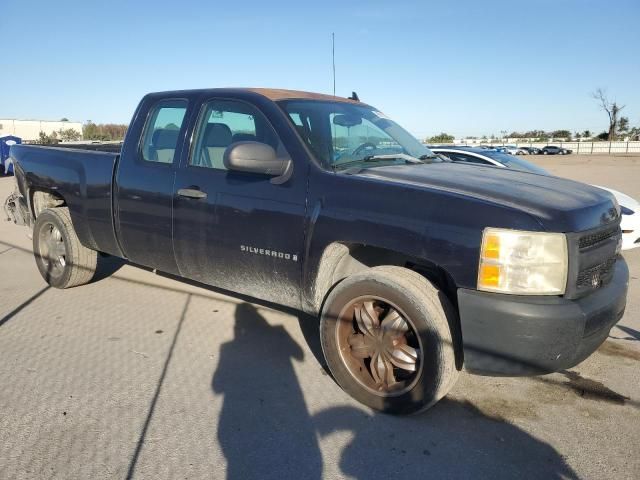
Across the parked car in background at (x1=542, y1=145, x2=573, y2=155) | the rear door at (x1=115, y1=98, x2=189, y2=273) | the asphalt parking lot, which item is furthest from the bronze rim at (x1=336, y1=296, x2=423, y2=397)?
the parked car in background at (x1=542, y1=145, x2=573, y2=155)

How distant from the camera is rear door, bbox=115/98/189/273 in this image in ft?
13.0

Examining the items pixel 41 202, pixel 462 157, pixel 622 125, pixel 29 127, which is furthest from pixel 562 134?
pixel 41 202

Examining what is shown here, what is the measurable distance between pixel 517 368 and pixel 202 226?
2290mm

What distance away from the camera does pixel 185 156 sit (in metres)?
3.88

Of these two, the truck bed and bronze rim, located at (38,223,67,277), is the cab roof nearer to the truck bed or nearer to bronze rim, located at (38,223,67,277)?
the truck bed

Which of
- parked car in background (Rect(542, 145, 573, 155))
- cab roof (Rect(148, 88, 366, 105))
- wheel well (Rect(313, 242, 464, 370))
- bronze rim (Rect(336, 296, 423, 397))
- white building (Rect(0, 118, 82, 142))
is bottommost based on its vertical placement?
parked car in background (Rect(542, 145, 573, 155))

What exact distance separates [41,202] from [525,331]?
5166 millimetres

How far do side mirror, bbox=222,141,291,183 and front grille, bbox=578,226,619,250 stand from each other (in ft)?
5.77

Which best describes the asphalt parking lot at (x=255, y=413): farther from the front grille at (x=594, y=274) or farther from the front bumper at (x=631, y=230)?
the front bumper at (x=631, y=230)

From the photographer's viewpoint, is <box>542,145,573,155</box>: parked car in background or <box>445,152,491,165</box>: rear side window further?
<box>542,145,573,155</box>: parked car in background

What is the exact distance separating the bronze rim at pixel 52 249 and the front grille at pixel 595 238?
471 cm

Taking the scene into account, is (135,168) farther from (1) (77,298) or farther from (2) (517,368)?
(2) (517,368)

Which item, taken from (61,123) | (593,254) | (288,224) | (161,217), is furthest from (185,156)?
(61,123)

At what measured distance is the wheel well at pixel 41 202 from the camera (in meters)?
5.52
